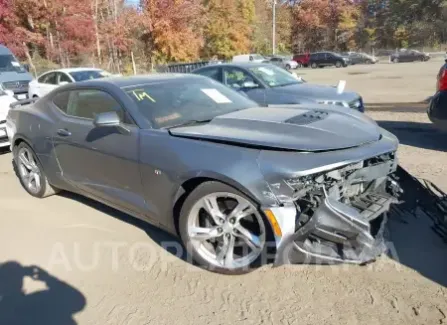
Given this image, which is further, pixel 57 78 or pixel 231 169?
pixel 57 78

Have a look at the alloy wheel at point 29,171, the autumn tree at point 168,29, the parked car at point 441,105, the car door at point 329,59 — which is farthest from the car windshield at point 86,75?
the car door at point 329,59

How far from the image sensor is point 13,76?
39.7 ft

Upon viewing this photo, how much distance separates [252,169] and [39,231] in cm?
243

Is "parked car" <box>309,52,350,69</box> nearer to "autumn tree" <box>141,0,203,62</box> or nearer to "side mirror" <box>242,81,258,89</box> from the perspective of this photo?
"autumn tree" <box>141,0,203,62</box>

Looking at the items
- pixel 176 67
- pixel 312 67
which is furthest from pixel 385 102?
pixel 312 67

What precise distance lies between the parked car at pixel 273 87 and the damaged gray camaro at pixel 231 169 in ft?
11.6

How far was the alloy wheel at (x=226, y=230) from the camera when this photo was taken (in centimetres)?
293

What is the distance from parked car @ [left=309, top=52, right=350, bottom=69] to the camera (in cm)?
3806

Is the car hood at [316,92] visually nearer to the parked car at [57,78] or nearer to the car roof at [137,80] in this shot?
the car roof at [137,80]

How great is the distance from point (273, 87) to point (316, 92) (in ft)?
2.74

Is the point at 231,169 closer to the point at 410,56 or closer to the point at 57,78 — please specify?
the point at 57,78

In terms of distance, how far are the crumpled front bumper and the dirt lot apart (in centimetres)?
24

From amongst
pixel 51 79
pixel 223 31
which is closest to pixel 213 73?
pixel 51 79

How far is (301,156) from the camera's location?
109 inches
